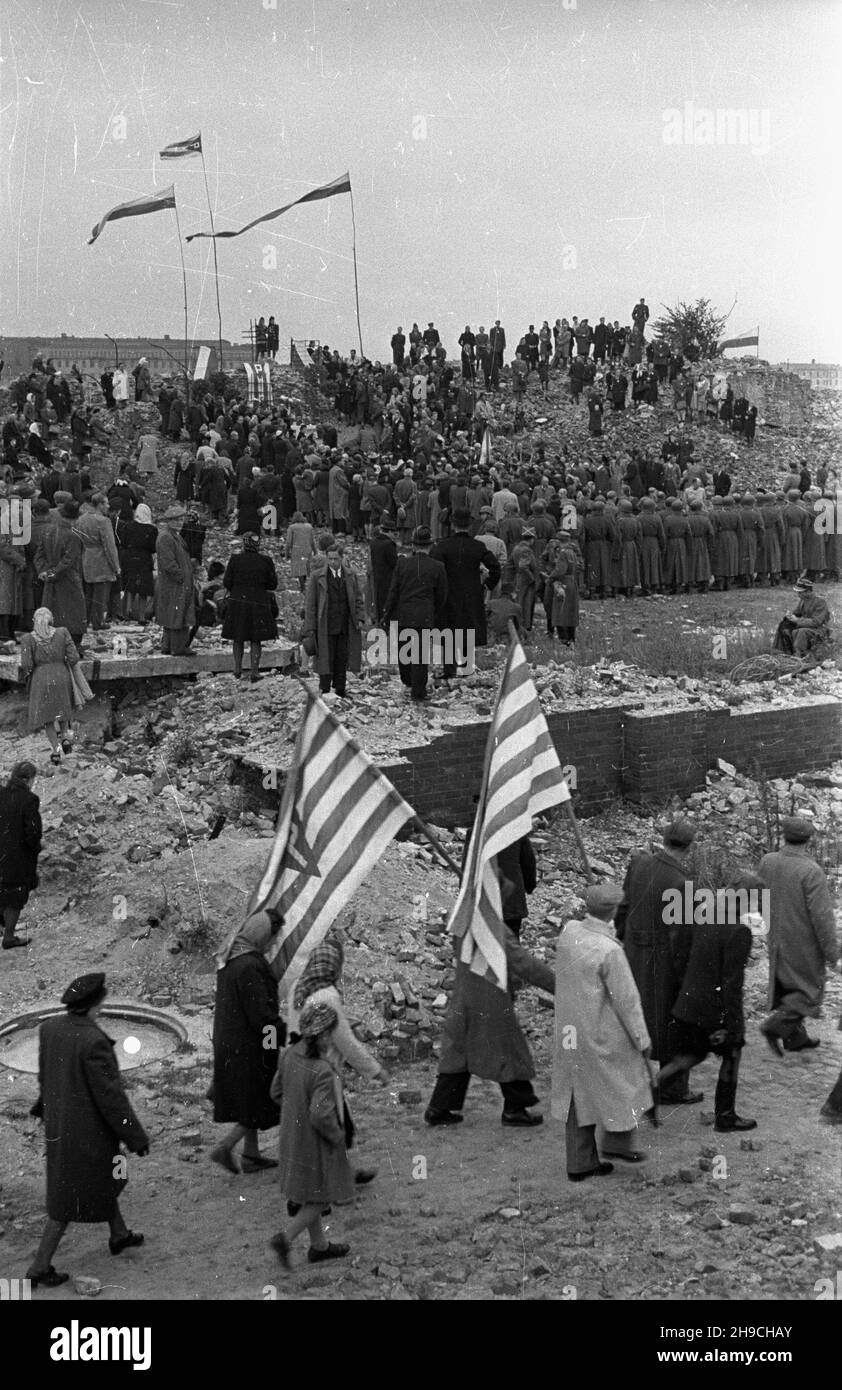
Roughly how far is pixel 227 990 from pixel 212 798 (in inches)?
229

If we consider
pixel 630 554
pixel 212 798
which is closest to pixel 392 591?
pixel 212 798

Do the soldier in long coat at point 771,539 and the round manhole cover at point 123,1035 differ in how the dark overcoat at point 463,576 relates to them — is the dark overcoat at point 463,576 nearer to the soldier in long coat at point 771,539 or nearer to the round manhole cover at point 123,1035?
the round manhole cover at point 123,1035

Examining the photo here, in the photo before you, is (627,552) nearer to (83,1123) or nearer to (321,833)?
(321,833)

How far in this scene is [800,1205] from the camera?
6.64 metres

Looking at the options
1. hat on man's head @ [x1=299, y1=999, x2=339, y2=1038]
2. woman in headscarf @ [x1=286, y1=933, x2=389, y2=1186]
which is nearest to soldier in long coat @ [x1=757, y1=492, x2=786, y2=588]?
woman in headscarf @ [x1=286, y1=933, x2=389, y2=1186]

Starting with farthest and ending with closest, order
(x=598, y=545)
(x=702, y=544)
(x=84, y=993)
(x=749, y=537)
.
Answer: (x=749, y=537) → (x=702, y=544) → (x=598, y=545) → (x=84, y=993)

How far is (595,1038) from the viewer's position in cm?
679

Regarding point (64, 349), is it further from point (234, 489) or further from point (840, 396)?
point (234, 489)

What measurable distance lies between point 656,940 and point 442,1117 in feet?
4.64

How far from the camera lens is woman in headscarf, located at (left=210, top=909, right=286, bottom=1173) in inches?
271

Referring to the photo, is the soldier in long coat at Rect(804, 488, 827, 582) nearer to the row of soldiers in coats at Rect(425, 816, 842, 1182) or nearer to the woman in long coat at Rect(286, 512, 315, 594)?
the woman in long coat at Rect(286, 512, 315, 594)

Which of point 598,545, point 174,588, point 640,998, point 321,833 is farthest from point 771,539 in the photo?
point 321,833

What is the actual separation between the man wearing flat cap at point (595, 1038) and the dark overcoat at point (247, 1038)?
132 cm

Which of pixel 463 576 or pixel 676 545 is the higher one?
pixel 676 545
